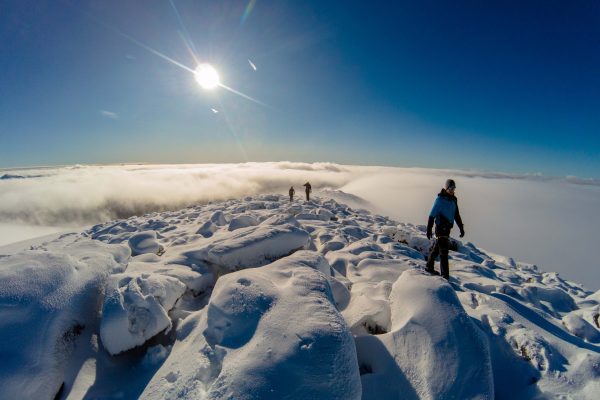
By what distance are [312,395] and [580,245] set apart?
29020 millimetres

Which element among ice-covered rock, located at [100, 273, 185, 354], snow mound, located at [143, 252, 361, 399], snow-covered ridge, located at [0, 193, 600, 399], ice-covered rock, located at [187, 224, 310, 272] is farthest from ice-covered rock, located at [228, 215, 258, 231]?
snow mound, located at [143, 252, 361, 399]

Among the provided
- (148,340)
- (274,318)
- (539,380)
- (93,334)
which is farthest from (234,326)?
(539,380)

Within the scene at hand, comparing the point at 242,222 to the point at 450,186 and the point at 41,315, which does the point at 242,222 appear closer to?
the point at 41,315

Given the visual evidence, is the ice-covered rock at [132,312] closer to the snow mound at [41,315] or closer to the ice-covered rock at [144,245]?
the snow mound at [41,315]

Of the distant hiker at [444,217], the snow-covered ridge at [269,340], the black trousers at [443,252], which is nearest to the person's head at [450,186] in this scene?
the distant hiker at [444,217]

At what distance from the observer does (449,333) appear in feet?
8.13

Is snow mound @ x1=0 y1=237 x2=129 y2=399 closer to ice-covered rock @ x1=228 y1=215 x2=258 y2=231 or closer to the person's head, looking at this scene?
ice-covered rock @ x1=228 y1=215 x2=258 y2=231

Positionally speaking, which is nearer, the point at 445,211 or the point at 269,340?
the point at 269,340

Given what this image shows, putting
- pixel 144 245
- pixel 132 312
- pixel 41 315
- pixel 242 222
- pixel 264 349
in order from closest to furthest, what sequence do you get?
pixel 264 349
pixel 41 315
pixel 132 312
pixel 144 245
pixel 242 222

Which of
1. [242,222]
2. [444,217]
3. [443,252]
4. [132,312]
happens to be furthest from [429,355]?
[242,222]

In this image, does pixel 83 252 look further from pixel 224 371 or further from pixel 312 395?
pixel 312 395

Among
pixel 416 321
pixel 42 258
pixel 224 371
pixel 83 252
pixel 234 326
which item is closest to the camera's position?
pixel 224 371

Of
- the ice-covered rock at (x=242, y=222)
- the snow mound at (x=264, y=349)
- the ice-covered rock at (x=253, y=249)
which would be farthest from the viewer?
the ice-covered rock at (x=242, y=222)

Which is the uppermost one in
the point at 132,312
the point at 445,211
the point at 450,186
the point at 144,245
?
the point at 450,186
